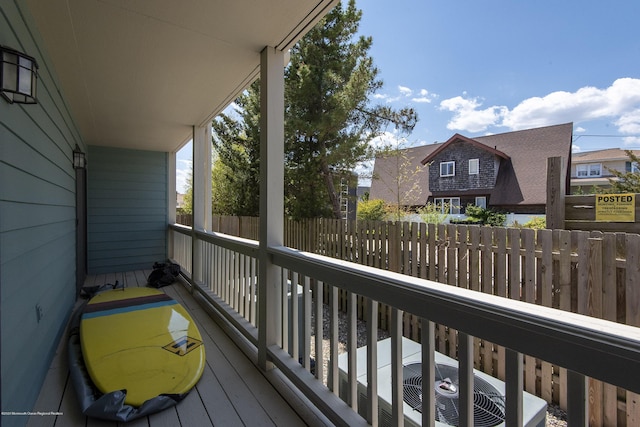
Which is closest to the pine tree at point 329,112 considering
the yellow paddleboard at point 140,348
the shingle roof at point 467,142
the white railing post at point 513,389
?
the yellow paddleboard at point 140,348

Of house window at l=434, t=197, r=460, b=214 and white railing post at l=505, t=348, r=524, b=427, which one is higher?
house window at l=434, t=197, r=460, b=214

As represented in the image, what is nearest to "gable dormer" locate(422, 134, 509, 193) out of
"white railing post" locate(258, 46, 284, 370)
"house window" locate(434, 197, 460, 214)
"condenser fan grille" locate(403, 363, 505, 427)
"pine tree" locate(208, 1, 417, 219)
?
"house window" locate(434, 197, 460, 214)

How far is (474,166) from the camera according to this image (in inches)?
605

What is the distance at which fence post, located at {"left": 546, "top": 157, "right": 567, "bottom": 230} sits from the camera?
385cm

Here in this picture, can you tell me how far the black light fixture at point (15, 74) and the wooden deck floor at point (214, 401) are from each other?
5.61 ft

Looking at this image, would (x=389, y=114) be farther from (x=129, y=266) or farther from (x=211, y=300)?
(x=129, y=266)

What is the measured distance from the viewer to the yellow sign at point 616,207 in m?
3.47

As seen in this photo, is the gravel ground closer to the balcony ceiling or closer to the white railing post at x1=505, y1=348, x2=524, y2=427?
the white railing post at x1=505, y1=348, x2=524, y2=427

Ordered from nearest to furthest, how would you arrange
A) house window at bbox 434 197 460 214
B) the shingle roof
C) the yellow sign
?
the yellow sign
the shingle roof
house window at bbox 434 197 460 214

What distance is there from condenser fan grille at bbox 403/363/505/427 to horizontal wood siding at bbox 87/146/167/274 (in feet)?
18.5

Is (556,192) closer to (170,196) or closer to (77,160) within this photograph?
(77,160)

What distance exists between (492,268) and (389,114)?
16.3ft

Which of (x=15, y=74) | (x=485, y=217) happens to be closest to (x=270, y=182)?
(x=15, y=74)

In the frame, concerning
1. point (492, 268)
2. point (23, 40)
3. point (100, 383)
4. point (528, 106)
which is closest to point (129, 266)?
point (100, 383)
